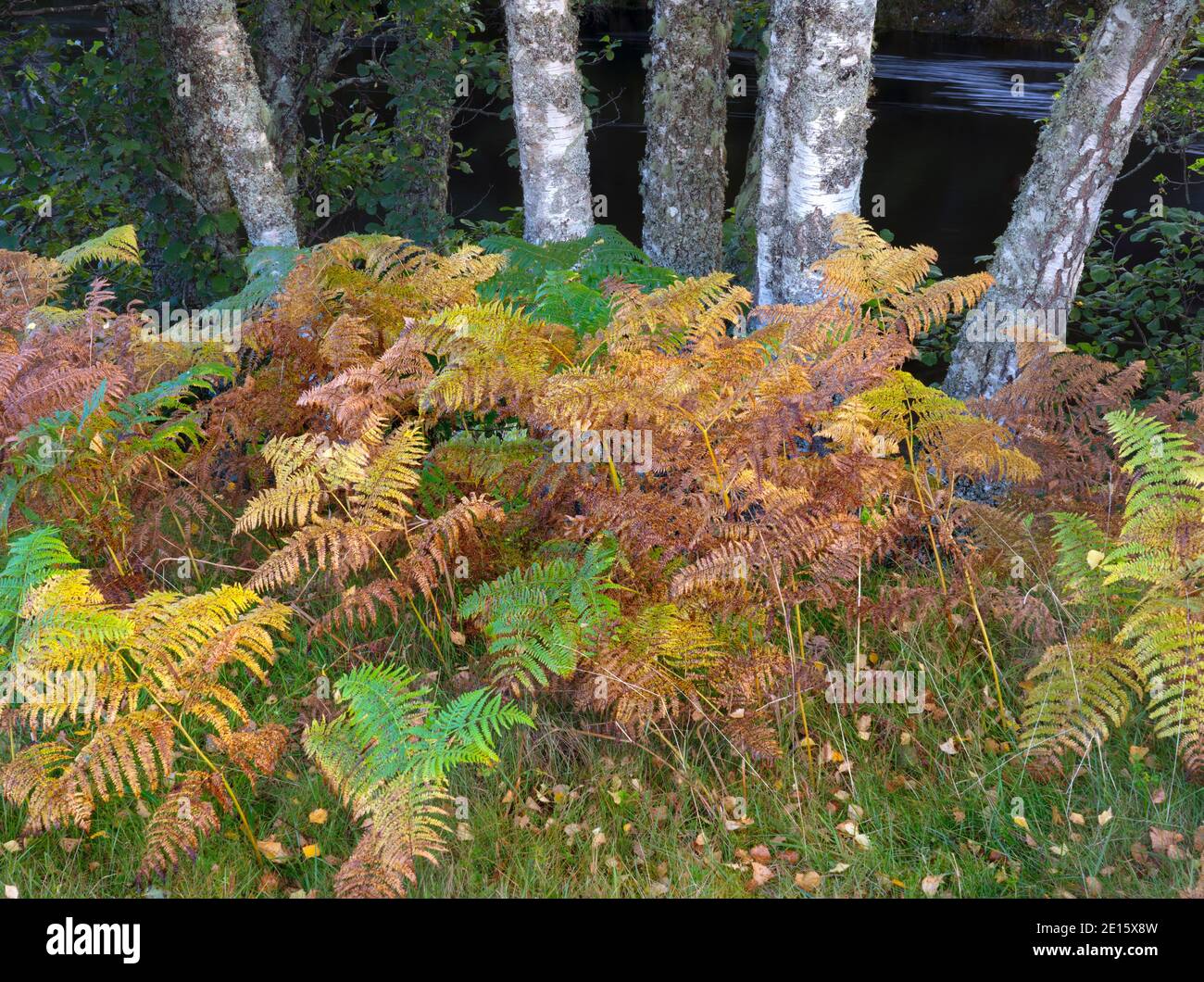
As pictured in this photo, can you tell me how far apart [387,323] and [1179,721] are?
3133 millimetres

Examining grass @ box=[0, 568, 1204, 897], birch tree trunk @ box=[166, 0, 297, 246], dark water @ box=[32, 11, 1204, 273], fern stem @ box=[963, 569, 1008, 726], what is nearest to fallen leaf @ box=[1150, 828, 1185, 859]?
grass @ box=[0, 568, 1204, 897]

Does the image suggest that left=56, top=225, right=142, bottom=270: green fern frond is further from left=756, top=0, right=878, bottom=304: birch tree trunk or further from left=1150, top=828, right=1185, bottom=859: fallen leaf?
left=1150, top=828, right=1185, bottom=859: fallen leaf

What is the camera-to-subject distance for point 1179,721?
117 inches

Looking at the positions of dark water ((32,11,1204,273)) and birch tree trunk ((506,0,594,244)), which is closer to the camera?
birch tree trunk ((506,0,594,244))

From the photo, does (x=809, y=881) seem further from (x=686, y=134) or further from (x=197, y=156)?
(x=197, y=156)

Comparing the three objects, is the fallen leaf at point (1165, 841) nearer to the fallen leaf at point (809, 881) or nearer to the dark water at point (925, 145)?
the fallen leaf at point (809, 881)

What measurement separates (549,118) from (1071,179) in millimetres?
2499

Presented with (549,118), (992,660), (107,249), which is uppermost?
(549,118)

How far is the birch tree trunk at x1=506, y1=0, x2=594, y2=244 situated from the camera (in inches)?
190

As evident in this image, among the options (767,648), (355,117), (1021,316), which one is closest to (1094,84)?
(1021,316)

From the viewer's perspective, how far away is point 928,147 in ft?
49.2

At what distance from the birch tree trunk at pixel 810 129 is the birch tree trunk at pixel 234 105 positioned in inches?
114

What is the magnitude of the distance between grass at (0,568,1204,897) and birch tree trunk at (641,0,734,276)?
13.1 ft

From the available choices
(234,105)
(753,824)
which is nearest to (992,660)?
(753,824)
